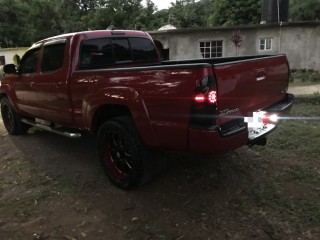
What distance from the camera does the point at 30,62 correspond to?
6.15m

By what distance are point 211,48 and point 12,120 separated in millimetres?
14163

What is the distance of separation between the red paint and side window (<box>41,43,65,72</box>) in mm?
154

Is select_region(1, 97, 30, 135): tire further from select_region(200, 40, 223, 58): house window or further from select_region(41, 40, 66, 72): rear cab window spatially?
select_region(200, 40, 223, 58): house window

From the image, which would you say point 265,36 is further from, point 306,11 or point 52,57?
point 306,11

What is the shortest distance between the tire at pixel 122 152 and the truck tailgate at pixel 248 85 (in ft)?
3.38

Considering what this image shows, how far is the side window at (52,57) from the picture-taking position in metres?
5.18

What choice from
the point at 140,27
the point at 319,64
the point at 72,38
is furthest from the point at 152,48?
the point at 140,27

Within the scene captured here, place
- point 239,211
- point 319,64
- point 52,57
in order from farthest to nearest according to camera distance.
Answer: point 319,64, point 52,57, point 239,211

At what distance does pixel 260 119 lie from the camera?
4086mm

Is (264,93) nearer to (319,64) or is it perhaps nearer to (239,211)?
(239,211)

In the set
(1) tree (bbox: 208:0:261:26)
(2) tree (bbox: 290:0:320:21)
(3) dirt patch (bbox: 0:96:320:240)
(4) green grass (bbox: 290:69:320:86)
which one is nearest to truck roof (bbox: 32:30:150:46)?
(3) dirt patch (bbox: 0:96:320:240)

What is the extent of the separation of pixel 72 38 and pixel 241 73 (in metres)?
2.40

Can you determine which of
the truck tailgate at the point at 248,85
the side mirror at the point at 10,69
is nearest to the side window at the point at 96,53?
the side mirror at the point at 10,69

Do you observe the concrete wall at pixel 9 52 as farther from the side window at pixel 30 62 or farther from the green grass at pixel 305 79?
the side window at pixel 30 62
